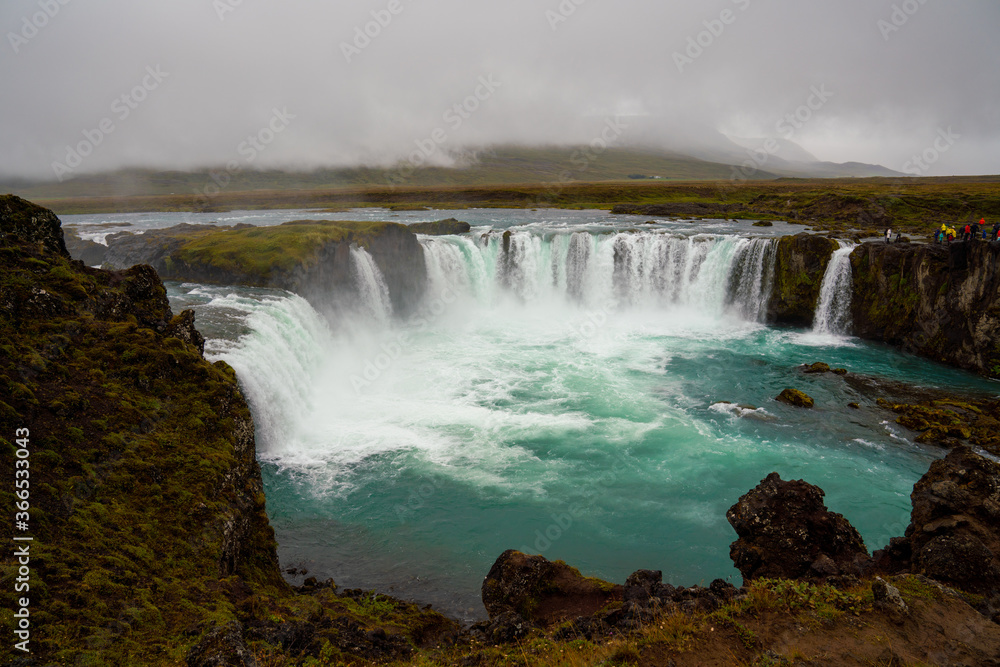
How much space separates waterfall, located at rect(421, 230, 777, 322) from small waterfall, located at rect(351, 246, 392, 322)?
4912 mm

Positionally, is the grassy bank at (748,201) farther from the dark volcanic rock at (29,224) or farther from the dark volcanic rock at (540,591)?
the dark volcanic rock at (29,224)

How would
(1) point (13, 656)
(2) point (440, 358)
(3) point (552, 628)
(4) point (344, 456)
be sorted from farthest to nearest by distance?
(2) point (440, 358) < (4) point (344, 456) < (3) point (552, 628) < (1) point (13, 656)

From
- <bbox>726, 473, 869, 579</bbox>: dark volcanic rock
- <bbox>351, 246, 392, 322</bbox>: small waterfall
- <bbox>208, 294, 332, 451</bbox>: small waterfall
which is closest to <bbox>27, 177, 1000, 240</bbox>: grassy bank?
<bbox>351, 246, 392, 322</bbox>: small waterfall

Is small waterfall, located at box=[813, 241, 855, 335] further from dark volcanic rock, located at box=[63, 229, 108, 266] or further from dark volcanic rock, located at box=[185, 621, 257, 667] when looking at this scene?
dark volcanic rock, located at box=[63, 229, 108, 266]

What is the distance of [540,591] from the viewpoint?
462 inches

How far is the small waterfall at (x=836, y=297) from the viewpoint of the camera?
117ft

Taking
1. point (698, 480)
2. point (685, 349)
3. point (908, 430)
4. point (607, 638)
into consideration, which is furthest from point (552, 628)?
point (685, 349)

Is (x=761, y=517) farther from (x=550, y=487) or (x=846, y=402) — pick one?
(x=846, y=402)

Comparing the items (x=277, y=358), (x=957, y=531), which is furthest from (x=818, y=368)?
(x=277, y=358)

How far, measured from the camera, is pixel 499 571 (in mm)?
12211

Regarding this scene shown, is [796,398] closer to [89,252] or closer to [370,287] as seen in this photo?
[370,287]

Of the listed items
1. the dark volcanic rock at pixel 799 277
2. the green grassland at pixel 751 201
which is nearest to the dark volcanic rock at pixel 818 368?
the dark volcanic rock at pixel 799 277

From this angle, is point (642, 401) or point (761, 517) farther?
point (642, 401)

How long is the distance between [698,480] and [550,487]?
5.59 metres
